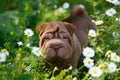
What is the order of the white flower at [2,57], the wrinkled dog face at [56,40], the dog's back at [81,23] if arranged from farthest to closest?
the dog's back at [81,23] < the wrinkled dog face at [56,40] < the white flower at [2,57]

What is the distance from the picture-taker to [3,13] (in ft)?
32.6

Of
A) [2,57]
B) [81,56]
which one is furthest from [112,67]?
[81,56]

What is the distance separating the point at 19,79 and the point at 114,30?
1.42 metres

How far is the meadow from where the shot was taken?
16.2 ft

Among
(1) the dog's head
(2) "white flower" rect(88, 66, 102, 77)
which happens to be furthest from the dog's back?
(2) "white flower" rect(88, 66, 102, 77)

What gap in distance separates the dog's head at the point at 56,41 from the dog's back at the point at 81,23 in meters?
0.67

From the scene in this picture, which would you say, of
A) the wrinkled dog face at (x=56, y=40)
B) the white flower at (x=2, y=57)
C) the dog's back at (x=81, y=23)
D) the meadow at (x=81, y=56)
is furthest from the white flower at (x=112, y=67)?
the dog's back at (x=81, y=23)

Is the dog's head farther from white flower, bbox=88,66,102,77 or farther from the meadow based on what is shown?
white flower, bbox=88,66,102,77

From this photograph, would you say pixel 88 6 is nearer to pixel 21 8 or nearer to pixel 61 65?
pixel 21 8

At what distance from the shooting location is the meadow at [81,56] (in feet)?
16.2

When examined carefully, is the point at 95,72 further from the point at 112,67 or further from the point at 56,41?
the point at 56,41

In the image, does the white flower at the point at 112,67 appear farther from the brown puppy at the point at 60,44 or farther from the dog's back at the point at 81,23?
the dog's back at the point at 81,23

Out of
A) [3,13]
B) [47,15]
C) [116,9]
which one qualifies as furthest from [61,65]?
[3,13]

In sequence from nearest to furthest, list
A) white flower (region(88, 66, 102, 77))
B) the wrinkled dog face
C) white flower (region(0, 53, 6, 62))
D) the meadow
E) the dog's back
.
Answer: white flower (region(88, 66, 102, 77)), the meadow, white flower (region(0, 53, 6, 62)), the wrinkled dog face, the dog's back
